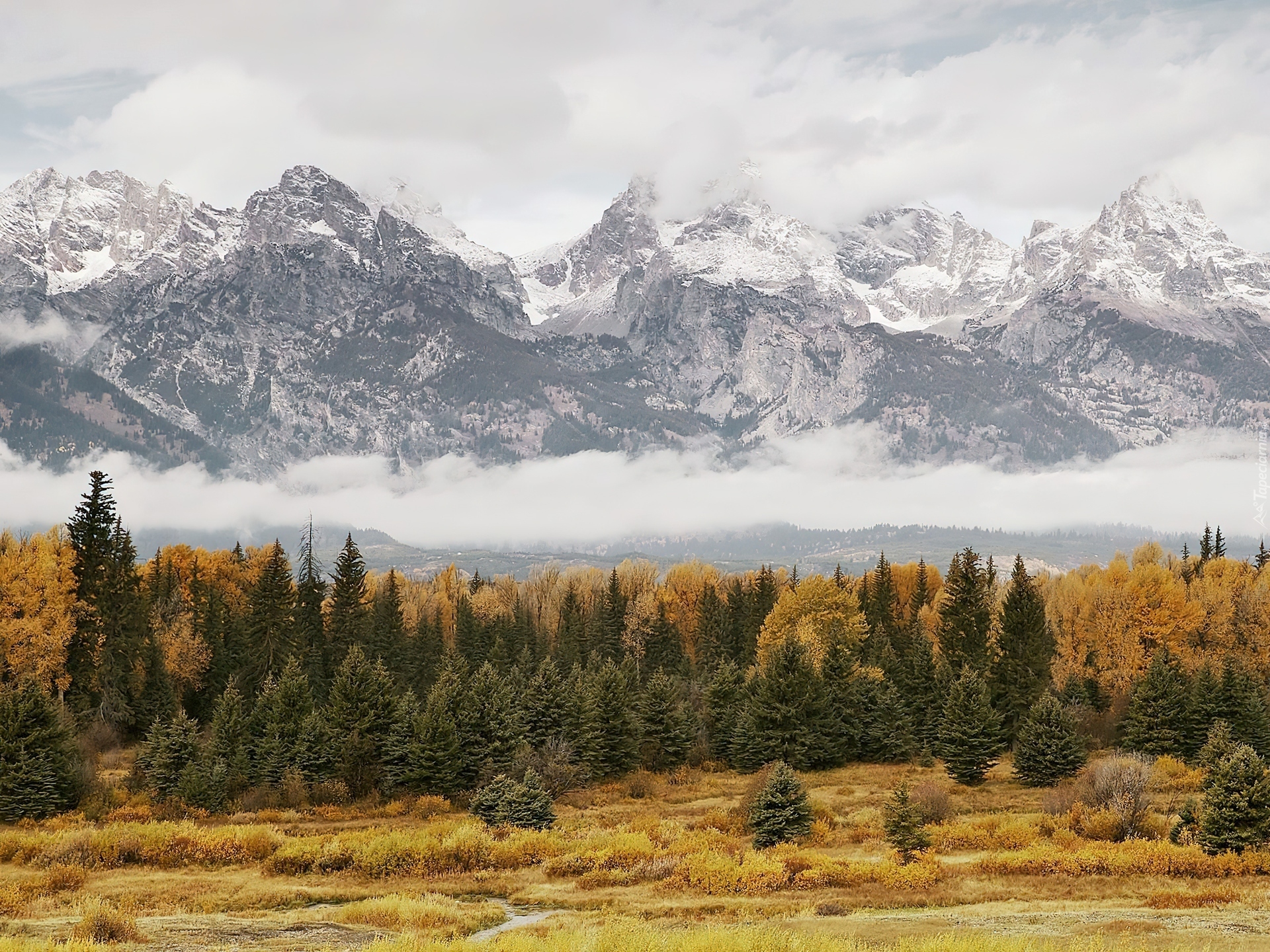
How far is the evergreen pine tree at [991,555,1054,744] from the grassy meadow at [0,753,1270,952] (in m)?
21.8

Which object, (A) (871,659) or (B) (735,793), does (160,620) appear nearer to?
(B) (735,793)

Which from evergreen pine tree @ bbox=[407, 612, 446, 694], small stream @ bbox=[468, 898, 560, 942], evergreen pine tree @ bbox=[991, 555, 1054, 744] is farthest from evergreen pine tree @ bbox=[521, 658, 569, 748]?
small stream @ bbox=[468, 898, 560, 942]

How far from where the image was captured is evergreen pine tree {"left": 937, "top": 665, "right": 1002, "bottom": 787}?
6594 centimetres

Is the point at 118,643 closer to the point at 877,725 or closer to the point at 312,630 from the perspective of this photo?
the point at 312,630

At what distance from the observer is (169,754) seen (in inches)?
2247

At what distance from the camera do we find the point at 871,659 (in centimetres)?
8838

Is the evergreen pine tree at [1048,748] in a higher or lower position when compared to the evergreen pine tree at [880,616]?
lower

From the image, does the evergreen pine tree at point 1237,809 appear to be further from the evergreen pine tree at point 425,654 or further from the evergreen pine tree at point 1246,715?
the evergreen pine tree at point 425,654

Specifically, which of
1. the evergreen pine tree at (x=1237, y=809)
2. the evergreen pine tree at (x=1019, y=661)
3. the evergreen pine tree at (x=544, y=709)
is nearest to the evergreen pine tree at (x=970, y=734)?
the evergreen pine tree at (x=1019, y=661)

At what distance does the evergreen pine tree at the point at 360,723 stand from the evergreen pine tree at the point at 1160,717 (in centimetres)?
4676

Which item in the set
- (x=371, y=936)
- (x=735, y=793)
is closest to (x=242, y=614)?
(x=735, y=793)

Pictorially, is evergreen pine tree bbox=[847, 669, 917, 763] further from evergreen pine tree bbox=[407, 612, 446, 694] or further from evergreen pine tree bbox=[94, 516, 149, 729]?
evergreen pine tree bbox=[94, 516, 149, 729]

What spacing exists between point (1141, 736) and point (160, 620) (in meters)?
76.3

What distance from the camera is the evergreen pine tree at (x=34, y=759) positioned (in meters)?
52.2
